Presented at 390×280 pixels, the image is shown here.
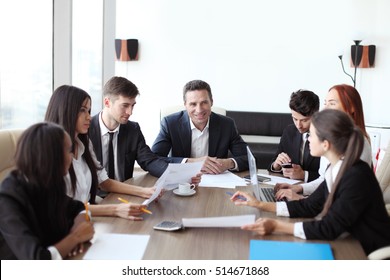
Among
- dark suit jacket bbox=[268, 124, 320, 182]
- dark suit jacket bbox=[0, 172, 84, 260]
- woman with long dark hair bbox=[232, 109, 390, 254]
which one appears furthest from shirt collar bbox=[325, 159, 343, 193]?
dark suit jacket bbox=[0, 172, 84, 260]

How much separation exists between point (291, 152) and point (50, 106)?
5.27 ft

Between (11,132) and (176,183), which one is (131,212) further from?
(11,132)

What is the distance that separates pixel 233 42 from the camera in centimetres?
562

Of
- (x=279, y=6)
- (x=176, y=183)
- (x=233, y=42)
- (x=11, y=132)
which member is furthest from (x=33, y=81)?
(x=279, y=6)

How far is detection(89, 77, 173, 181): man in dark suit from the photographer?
244 centimetres

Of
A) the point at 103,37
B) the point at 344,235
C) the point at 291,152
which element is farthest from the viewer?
the point at 103,37

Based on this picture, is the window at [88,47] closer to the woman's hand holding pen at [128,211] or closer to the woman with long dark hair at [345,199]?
the woman's hand holding pen at [128,211]

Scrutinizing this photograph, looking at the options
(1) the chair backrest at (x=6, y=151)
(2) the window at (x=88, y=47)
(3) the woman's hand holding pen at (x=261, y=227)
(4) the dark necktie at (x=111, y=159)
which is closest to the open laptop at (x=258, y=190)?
(3) the woman's hand holding pen at (x=261, y=227)

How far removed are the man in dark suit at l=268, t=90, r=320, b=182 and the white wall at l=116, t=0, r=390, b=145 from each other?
2917 mm

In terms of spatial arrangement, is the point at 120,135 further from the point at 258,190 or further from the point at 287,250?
the point at 287,250

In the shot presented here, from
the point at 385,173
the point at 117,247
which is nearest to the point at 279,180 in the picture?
the point at 385,173

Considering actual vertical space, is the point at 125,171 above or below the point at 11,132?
below

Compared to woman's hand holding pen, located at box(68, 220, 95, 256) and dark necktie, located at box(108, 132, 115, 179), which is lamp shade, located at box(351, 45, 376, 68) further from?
woman's hand holding pen, located at box(68, 220, 95, 256)

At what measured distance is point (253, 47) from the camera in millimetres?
5613
